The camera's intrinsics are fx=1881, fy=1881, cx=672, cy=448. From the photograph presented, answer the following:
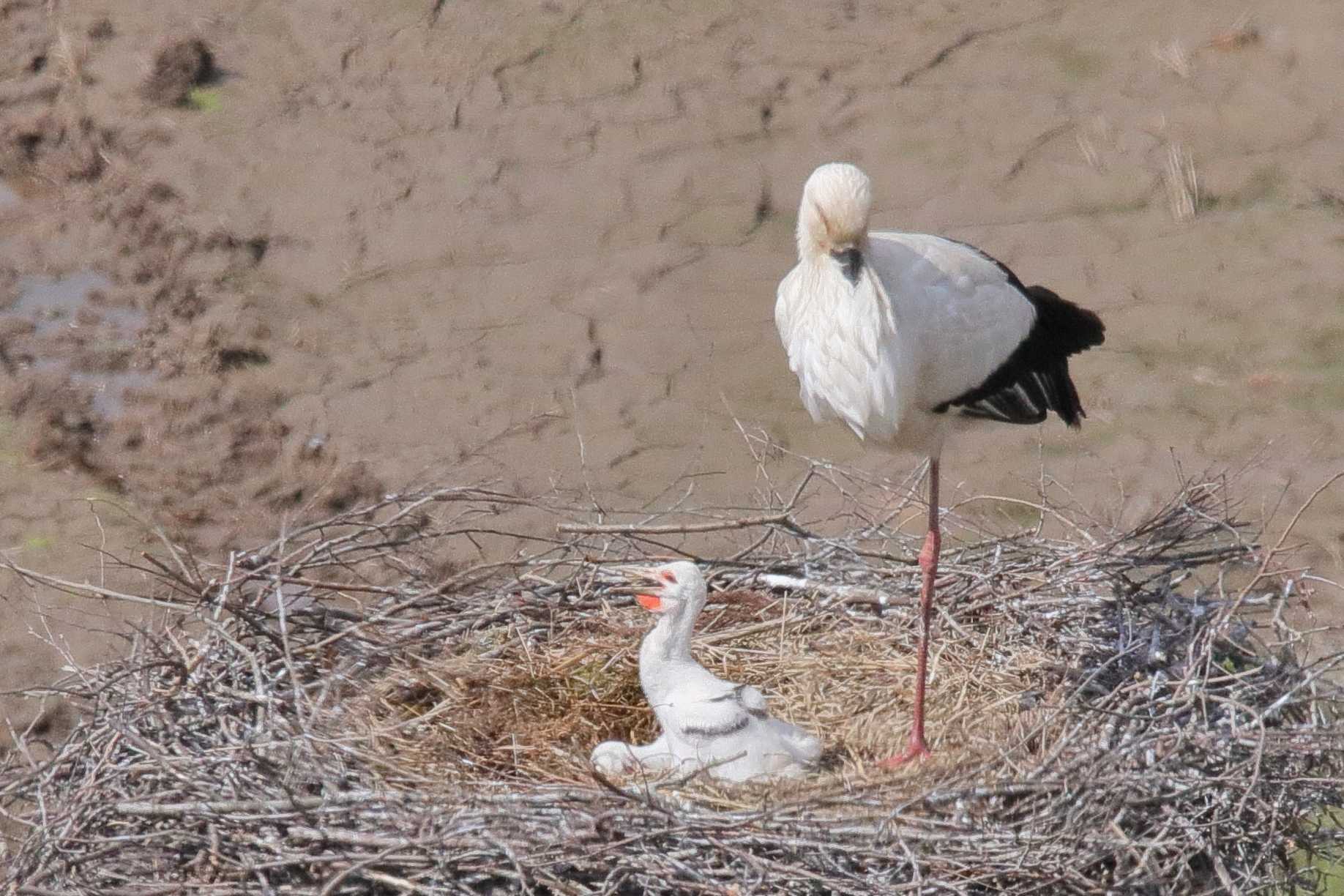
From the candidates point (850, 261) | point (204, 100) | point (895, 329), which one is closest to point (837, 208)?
point (850, 261)

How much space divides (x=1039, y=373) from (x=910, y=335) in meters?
0.59

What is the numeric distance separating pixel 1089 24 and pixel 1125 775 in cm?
605

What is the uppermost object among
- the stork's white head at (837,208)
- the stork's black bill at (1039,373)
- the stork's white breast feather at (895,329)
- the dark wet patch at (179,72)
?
the stork's white head at (837,208)

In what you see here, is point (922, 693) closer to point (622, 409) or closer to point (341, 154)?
point (622, 409)

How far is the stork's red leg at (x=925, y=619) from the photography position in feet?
15.6

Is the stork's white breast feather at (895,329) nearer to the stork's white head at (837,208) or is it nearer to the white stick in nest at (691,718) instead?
the stork's white head at (837,208)

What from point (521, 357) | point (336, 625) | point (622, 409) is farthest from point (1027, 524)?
point (336, 625)

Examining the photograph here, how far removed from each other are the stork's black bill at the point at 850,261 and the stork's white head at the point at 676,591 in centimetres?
88

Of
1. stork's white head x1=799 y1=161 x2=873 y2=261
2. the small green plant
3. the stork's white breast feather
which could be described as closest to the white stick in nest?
the stork's white breast feather

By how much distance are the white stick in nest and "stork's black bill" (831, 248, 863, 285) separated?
879mm

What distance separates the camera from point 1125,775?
4031 millimetres

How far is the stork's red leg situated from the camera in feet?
15.6

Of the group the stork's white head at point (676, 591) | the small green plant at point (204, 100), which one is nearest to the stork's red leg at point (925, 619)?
the stork's white head at point (676, 591)

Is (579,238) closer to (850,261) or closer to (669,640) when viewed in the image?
(669,640)
